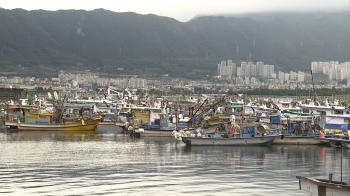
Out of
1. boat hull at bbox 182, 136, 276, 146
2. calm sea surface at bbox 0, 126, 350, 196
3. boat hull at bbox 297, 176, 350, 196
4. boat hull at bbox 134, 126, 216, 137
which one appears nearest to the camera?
boat hull at bbox 297, 176, 350, 196

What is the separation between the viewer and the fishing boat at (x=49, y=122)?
191ft

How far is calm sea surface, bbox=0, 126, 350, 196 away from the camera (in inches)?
1082

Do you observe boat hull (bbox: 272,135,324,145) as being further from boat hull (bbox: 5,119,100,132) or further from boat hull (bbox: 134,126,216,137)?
boat hull (bbox: 5,119,100,132)

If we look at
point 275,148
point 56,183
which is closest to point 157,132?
point 275,148

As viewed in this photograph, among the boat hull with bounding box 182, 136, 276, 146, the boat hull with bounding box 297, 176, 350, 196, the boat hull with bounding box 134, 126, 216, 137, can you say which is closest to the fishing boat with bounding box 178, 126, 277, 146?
the boat hull with bounding box 182, 136, 276, 146

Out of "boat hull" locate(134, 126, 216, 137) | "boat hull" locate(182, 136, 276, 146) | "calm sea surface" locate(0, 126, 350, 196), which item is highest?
"boat hull" locate(134, 126, 216, 137)

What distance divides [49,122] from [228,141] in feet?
66.3

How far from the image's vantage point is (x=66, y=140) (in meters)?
49.0

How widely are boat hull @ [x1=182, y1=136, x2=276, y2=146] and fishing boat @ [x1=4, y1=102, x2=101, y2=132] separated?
16692mm

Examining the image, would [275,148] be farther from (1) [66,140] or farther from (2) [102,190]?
(2) [102,190]

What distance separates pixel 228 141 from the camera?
143ft

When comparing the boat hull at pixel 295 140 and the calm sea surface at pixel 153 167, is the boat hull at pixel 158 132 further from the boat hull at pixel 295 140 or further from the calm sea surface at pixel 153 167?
the boat hull at pixel 295 140

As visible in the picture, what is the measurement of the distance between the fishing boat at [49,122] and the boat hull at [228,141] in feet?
54.8

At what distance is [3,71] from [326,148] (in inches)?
5773
